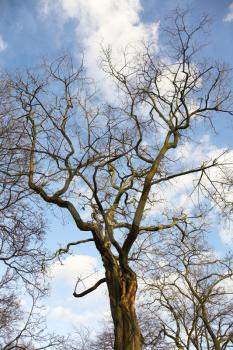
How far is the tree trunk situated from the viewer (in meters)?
7.93

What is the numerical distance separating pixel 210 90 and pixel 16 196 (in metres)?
6.13

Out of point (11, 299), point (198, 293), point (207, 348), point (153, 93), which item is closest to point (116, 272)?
point (153, 93)

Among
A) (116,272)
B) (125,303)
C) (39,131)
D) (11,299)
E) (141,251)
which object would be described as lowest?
(125,303)

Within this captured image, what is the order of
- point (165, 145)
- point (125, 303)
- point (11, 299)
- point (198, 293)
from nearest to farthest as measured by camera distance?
point (125, 303)
point (165, 145)
point (11, 299)
point (198, 293)

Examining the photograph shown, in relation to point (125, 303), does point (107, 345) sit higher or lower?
higher

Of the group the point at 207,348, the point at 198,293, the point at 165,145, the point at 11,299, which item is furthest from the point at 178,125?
the point at 207,348

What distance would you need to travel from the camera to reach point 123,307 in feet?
27.1

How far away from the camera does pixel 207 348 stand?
19844 mm

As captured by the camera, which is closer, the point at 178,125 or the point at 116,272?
the point at 116,272

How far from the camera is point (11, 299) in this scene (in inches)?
568

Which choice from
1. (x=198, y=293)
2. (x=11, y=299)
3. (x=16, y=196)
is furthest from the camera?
(x=198, y=293)

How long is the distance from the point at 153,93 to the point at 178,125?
113cm

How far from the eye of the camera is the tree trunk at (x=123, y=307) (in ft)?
26.0

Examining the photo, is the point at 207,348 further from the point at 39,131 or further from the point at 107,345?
the point at 39,131
